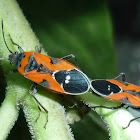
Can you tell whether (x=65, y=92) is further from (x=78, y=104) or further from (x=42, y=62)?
(x=42, y=62)

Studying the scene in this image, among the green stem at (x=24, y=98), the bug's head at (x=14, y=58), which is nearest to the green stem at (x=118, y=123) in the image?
the green stem at (x=24, y=98)

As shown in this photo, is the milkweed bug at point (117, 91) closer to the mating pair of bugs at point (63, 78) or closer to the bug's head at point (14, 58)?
the mating pair of bugs at point (63, 78)

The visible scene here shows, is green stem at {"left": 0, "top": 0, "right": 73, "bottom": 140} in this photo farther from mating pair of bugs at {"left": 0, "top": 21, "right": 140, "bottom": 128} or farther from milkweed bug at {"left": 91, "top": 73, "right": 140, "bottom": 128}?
milkweed bug at {"left": 91, "top": 73, "right": 140, "bottom": 128}

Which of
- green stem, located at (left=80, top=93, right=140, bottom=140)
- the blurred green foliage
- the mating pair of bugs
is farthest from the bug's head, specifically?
the blurred green foliage

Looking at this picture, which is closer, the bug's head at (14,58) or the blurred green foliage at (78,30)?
the bug's head at (14,58)

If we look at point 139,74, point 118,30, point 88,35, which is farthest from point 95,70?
point 118,30

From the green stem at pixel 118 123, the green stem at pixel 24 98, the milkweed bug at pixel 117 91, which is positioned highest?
the green stem at pixel 24 98

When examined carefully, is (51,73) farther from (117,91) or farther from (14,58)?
(117,91)

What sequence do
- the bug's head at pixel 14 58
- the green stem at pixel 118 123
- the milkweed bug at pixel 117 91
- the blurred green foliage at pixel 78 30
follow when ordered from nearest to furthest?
the green stem at pixel 118 123 → the bug's head at pixel 14 58 → the milkweed bug at pixel 117 91 → the blurred green foliage at pixel 78 30
